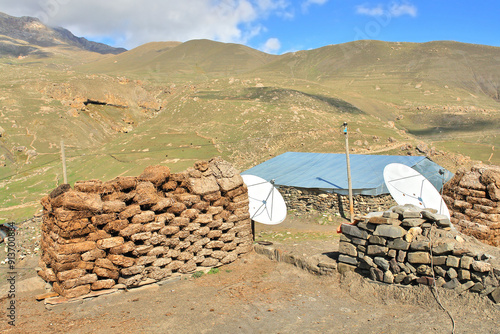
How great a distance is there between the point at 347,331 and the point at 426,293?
2.15m

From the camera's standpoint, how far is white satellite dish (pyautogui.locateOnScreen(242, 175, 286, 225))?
12797 millimetres

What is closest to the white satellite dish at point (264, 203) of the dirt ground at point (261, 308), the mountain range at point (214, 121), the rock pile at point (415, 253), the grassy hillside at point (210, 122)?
the dirt ground at point (261, 308)

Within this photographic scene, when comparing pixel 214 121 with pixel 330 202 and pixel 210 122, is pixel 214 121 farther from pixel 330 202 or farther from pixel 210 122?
pixel 330 202

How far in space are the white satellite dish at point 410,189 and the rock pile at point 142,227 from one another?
20.5 ft

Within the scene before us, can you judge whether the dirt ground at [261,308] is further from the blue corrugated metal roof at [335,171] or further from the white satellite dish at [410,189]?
the blue corrugated metal roof at [335,171]

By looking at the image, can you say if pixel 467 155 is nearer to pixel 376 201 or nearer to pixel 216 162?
pixel 376 201

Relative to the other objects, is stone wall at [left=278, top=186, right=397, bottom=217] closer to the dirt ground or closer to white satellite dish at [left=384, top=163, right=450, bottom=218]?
white satellite dish at [left=384, top=163, right=450, bottom=218]

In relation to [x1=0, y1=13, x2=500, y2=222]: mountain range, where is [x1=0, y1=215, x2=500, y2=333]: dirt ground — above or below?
below

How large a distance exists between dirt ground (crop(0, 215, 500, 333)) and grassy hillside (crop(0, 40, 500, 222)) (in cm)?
2613

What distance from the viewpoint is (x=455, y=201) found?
41.0ft

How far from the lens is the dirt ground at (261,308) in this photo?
6703mm

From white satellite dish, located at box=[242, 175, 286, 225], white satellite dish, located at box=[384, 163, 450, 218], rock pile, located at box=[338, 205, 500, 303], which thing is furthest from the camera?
white satellite dish, located at box=[242, 175, 286, 225]

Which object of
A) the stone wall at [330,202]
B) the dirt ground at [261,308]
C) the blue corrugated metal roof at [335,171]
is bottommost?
the stone wall at [330,202]

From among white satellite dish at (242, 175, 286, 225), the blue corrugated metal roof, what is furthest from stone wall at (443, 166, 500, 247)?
the blue corrugated metal roof
